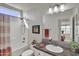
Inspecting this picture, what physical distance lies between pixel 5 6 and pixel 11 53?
2.07 feet

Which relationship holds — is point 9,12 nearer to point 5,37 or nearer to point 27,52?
point 5,37

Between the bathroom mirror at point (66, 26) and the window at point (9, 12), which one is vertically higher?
the window at point (9, 12)

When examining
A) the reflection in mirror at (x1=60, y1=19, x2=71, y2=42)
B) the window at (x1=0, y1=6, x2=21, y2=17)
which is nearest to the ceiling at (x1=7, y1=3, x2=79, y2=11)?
the window at (x1=0, y1=6, x2=21, y2=17)

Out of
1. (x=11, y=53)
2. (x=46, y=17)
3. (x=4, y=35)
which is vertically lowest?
(x=11, y=53)

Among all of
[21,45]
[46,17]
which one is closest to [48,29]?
[46,17]

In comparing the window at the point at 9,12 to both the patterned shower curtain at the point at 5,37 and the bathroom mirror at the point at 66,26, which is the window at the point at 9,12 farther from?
the bathroom mirror at the point at 66,26

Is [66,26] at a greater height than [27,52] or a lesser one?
greater

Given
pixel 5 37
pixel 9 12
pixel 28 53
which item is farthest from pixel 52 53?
pixel 9 12

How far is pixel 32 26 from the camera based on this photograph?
1.66 m

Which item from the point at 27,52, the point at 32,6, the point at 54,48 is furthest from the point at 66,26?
the point at 27,52

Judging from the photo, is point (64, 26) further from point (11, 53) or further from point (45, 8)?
point (11, 53)

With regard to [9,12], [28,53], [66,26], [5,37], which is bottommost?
[28,53]

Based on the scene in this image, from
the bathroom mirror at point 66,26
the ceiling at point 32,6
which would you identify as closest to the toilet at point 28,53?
the bathroom mirror at point 66,26

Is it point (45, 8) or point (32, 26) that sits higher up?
point (45, 8)
